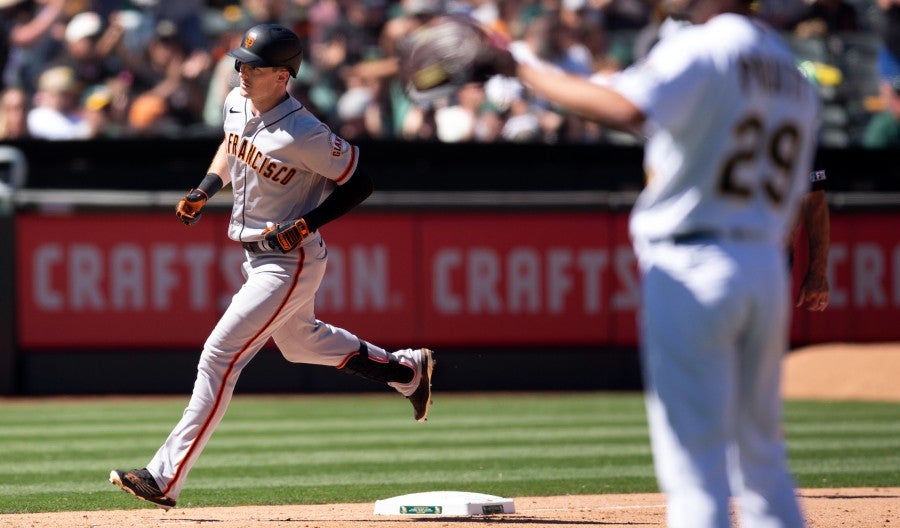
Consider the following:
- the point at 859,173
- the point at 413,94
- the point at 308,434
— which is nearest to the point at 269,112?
the point at 413,94

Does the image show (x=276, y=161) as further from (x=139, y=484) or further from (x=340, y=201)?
(x=139, y=484)

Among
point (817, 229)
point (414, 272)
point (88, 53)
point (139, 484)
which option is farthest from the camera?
point (88, 53)

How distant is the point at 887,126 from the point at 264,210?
432 inches

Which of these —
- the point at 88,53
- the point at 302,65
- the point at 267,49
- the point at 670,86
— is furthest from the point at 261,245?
the point at 88,53

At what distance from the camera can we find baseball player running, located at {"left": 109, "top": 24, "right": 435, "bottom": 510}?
20.2ft

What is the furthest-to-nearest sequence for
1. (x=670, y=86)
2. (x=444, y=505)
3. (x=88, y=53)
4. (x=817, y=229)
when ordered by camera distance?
1. (x=88, y=53)
2. (x=817, y=229)
3. (x=444, y=505)
4. (x=670, y=86)

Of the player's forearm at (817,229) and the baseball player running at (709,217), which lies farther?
the player's forearm at (817,229)

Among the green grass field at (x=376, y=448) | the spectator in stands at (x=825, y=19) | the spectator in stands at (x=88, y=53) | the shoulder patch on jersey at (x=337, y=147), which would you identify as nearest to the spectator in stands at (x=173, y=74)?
the spectator in stands at (x=88, y=53)

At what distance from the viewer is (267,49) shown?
6.17 m

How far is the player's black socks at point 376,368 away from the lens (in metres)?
6.91

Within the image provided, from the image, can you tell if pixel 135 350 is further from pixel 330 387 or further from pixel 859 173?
pixel 859 173

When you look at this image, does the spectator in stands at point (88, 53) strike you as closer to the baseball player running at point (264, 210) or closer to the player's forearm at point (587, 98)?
the baseball player running at point (264, 210)

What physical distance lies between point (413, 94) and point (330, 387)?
981 cm

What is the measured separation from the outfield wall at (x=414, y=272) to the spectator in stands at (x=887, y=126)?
1.02 meters
